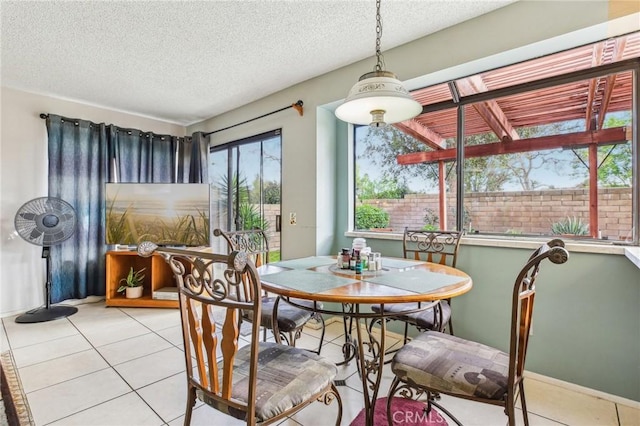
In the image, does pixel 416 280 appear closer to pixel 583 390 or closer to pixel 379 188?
pixel 583 390

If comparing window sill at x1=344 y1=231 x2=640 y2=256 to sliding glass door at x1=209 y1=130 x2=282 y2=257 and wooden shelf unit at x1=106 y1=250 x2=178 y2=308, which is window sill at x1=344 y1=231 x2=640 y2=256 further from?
wooden shelf unit at x1=106 y1=250 x2=178 y2=308

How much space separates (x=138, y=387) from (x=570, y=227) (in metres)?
2.99

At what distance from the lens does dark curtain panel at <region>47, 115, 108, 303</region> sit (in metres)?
3.42

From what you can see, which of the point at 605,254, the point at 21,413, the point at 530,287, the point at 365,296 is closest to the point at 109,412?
the point at 21,413

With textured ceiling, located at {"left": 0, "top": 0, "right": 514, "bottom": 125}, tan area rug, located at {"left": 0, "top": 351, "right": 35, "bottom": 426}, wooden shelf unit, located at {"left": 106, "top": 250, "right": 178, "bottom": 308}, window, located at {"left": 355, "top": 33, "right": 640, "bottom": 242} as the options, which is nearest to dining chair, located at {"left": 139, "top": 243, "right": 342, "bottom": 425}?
tan area rug, located at {"left": 0, "top": 351, "right": 35, "bottom": 426}

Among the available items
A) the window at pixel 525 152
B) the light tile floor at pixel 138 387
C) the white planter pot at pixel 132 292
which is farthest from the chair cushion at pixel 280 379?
the white planter pot at pixel 132 292

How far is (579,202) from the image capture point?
6.78 ft

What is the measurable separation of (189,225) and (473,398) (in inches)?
134

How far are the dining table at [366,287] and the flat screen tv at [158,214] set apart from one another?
2.12 metres

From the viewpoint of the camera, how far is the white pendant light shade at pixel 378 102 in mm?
1475

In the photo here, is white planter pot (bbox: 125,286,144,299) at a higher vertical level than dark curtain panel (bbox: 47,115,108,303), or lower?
lower

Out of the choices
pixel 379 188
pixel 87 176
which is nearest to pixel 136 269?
pixel 87 176

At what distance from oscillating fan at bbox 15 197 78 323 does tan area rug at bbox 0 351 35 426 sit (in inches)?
42.6

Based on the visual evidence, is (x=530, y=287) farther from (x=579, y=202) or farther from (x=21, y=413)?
(x=21, y=413)
